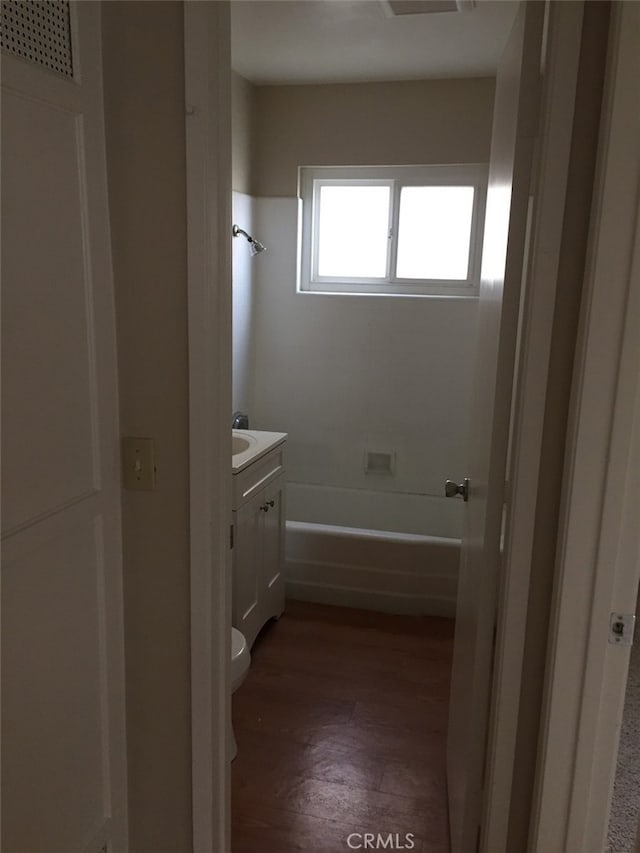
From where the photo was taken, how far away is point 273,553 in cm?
282

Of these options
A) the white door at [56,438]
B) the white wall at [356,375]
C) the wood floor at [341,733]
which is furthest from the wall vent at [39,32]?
the white wall at [356,375]

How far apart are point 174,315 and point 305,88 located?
2.50 m

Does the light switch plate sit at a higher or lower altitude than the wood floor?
higher

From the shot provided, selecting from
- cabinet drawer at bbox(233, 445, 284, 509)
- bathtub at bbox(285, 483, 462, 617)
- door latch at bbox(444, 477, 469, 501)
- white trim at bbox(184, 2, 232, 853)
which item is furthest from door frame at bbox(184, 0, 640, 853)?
bathtub at bbox(285, 483, 462, 617)

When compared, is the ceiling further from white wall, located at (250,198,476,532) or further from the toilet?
the toilet

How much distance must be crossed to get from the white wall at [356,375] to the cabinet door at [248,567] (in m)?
1.13

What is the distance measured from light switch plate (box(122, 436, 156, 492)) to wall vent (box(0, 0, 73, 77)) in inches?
27.5

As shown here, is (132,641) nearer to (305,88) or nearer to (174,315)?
(174,315)

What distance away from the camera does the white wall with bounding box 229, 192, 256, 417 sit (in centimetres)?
328

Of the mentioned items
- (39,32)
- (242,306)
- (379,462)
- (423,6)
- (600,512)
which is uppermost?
(423,6)

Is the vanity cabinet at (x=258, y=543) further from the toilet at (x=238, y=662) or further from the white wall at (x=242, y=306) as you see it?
the white wall at (x=242, y=306)

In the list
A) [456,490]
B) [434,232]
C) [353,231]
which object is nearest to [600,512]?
[456,490]

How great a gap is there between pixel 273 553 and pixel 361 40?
2.14 meters

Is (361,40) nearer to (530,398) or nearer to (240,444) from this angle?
Result: (240,444)
